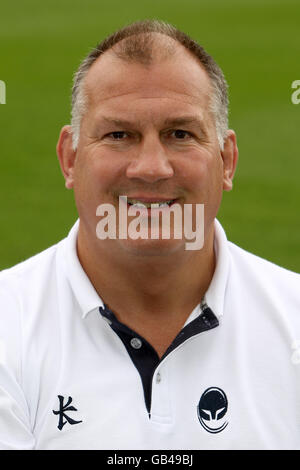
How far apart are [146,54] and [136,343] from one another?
897 mm

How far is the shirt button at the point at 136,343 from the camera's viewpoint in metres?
3.01

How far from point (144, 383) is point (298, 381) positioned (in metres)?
0.48

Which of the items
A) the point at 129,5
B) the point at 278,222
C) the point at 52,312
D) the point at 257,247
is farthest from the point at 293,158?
the point at 52,312

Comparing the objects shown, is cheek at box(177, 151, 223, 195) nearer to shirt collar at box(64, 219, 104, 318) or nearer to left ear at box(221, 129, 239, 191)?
left ear at box(221, 129, 239, 191)

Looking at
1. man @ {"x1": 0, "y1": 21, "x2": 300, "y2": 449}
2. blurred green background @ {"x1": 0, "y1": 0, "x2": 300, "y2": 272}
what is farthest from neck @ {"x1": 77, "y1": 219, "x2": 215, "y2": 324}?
blurred green background @ {"x1": 0, "y1": 0, "x2": 300, "y2": 272}

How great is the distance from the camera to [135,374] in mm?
2963

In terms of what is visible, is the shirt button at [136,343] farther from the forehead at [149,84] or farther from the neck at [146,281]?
the forehead at [149,84]

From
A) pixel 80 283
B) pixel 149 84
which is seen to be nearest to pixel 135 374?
pixel 80 283

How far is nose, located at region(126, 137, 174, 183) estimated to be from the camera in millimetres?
2932

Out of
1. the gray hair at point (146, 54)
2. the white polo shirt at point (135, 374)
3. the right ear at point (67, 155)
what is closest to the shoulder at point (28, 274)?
the white polo shirt at point (135, 374)

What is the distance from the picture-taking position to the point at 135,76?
9.94ft

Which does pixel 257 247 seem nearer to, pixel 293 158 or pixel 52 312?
pixel 293 158

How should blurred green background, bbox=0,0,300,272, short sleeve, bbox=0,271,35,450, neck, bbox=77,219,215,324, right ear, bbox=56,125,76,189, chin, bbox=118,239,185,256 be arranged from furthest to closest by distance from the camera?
blurred green background, bbox=0,0,300,272 → right ear, bbox=56,125,76,189 → neck, bbox=77,219,215,324 → chin, bbox=118,239,185,256 → short sleeve, bbox=0,271,35,450

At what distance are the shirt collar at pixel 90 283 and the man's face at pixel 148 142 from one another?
0.45ft
